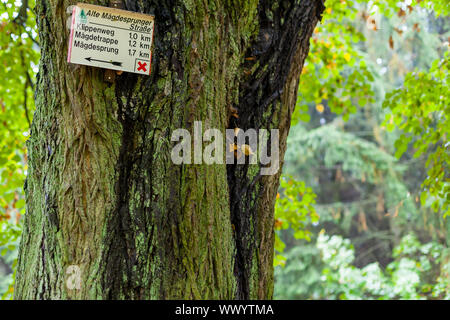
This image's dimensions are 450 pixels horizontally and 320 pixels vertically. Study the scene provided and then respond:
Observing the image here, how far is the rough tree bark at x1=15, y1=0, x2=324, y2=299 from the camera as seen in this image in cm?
175

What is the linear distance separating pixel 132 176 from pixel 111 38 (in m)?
0.52

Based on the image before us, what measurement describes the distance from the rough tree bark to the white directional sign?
1.5 inches

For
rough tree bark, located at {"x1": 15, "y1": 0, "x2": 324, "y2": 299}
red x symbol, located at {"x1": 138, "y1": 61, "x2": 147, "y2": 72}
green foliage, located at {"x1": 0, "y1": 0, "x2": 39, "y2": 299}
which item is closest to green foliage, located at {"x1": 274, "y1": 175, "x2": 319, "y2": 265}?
green foliage, located at {"x1": 0, "y1": 0, "x2": 39, "y2": 299}

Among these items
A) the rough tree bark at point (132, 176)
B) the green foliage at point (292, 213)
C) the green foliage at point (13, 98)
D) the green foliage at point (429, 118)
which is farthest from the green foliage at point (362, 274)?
the rough tree bark at point (132, 176)

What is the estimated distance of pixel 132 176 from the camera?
1.80 metres

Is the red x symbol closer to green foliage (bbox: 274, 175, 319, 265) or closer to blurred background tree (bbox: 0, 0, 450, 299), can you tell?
green foliage (bbox: 274, 175, 319, 265)

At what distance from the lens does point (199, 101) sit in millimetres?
1916

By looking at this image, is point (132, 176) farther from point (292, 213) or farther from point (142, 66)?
point (292, 213)

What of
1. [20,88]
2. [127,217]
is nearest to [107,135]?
[127,217]

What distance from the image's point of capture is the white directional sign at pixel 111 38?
1.78 meters

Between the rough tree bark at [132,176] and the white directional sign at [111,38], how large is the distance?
0.04 meters

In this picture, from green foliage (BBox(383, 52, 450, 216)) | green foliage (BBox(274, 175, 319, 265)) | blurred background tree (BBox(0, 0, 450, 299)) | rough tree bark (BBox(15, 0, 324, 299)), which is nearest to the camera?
rough tree bark (BBox(15, 0, 324, 299))

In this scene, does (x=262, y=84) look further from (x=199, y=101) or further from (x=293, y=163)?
(x=293, y=163)

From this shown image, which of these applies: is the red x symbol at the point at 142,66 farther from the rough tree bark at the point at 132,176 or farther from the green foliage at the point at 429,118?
the green foliage at the point at 429,118
